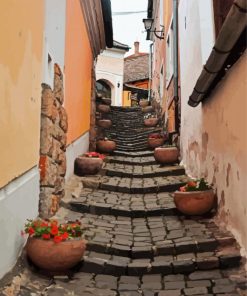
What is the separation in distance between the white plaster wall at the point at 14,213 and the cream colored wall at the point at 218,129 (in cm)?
217

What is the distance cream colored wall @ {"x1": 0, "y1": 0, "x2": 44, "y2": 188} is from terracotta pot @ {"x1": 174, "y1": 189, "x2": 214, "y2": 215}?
2.14m

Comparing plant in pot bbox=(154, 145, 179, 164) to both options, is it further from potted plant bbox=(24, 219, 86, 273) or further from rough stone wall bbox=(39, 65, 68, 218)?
potted plant bbox=(24, 219, 86, 273)

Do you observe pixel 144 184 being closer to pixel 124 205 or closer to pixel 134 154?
pixel 124 205

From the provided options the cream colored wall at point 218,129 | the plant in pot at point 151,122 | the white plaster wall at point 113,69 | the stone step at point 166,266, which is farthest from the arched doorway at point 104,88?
the stone step at point 166,266

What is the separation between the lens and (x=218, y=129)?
5449mm

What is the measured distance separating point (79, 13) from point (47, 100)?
3721mm

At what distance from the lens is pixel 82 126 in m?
9.30

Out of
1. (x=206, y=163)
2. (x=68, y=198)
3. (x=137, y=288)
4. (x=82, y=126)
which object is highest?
(x=82, y=126)

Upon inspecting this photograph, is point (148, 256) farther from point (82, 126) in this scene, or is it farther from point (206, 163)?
point (82, 126)

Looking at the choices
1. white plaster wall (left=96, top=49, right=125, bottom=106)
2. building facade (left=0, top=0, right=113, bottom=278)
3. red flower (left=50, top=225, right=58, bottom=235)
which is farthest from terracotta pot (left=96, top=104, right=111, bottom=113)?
white plaster wall (left=96, top=49, right=125, bottom=106)

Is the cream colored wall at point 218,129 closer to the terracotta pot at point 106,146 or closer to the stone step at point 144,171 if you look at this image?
the stone step at point 144,171

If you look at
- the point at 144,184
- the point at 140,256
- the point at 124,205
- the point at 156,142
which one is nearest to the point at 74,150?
the point at 144,184

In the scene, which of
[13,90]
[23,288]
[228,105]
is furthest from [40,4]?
[23,288]

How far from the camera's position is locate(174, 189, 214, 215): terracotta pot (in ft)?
18.3
